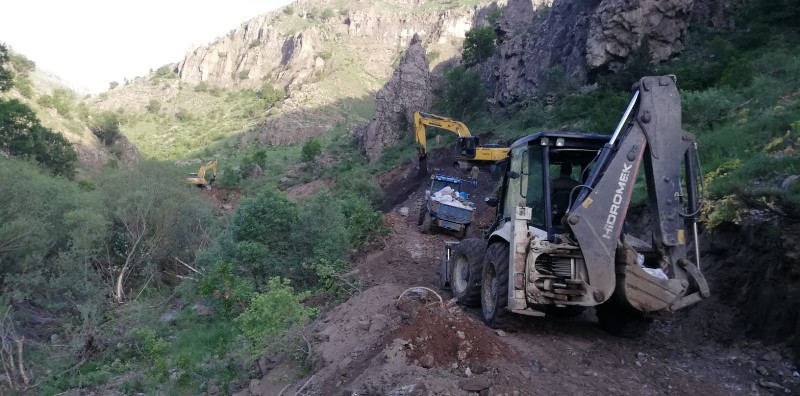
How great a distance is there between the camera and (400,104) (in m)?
43.2

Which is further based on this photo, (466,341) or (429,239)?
(429,239)

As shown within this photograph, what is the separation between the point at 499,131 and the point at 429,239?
49.4 feet

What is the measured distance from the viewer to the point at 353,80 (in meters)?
84.6

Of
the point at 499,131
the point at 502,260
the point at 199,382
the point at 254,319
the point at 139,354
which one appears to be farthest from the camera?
the point at 499,131

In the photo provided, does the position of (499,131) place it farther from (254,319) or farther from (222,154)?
(222,154)

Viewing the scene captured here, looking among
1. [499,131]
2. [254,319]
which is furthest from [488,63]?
[254,319]

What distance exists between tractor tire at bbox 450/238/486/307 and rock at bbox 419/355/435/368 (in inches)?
90.9

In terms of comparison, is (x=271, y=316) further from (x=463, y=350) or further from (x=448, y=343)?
(x=463, y=350)

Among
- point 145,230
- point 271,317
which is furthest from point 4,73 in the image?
point 271,317

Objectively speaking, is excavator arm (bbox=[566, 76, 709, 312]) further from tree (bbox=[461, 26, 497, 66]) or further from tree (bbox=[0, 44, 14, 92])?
tree (bbox=[461, 26, 497, 66])

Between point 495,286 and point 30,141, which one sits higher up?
point 30,141

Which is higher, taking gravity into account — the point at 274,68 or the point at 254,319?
the point at 274,68

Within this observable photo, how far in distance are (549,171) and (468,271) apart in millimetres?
2080

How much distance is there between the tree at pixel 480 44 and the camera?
4969cm
